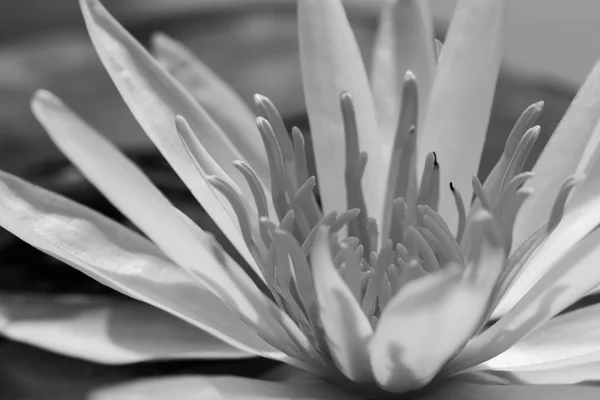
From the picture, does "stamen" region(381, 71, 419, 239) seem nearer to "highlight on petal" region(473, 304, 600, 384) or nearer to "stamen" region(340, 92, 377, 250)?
"stamen" region(340, 92, 377, 250)

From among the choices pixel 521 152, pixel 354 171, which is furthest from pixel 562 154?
pixel 354 171

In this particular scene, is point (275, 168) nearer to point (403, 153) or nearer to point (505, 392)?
point (403, 153)

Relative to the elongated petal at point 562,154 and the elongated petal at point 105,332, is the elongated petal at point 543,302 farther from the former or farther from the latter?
the elongated petal at point 105,332

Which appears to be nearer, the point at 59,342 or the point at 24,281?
the point at 59,342

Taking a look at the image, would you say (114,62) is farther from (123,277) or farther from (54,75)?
(54,75)

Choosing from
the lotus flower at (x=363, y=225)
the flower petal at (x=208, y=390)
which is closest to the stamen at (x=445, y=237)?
the lotus flower at (x=363, y=225)

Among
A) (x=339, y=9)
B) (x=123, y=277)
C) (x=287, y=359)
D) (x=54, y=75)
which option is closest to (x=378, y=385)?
(x=287, y=359)
